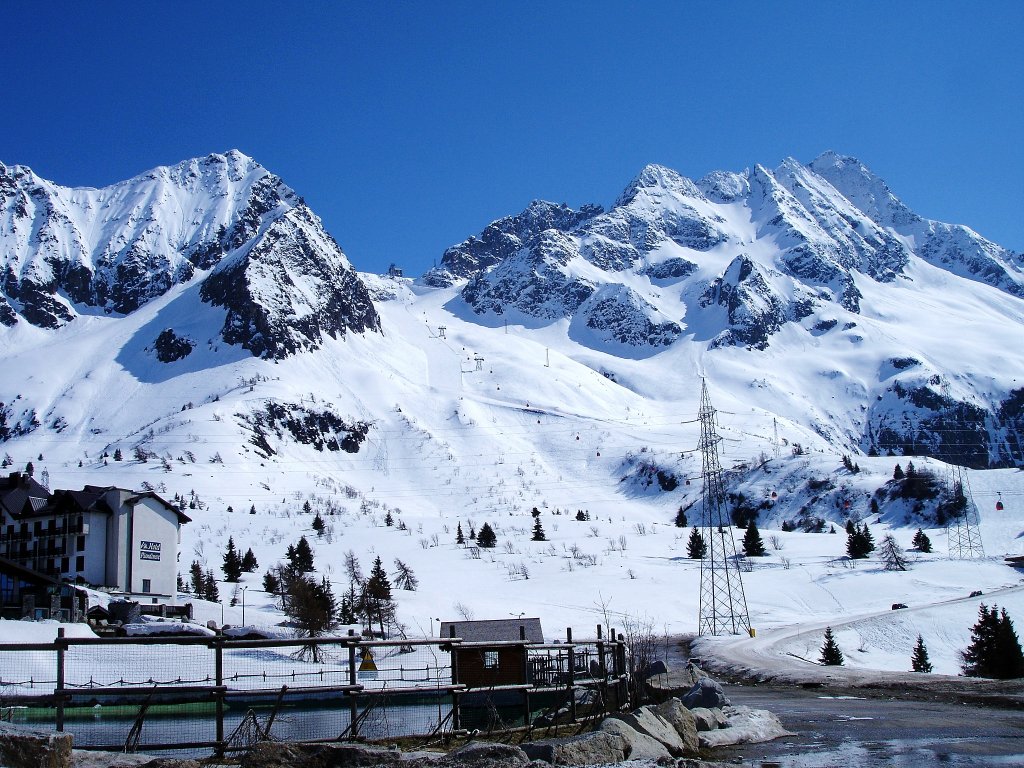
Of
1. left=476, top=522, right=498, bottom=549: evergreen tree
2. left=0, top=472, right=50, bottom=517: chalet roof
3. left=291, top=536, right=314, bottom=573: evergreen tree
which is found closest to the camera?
left=0, top=472, right=50, bottom=517: chalet roof

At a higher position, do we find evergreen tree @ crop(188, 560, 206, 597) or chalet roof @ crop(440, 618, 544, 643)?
evergreen tree @ crop(188, 560, 206, 597)

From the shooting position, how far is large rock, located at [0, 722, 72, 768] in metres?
13.1

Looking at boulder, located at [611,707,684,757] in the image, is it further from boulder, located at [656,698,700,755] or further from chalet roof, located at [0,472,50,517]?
chalet roof, located at [0,472,50,517]

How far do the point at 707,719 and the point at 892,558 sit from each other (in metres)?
77.8

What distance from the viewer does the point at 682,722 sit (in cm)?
2077

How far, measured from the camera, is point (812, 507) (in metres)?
152

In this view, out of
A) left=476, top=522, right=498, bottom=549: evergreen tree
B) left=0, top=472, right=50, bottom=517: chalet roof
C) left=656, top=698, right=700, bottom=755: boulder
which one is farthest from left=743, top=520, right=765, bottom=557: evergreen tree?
left=656, top=698, right=700, bottom=755: boulder

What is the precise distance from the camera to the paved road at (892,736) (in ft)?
61.5

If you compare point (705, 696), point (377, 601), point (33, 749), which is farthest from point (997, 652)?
point (33, 749)

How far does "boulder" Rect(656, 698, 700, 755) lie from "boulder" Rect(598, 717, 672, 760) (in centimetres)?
221

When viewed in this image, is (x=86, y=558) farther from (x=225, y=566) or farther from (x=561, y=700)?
(x=561, y=700)

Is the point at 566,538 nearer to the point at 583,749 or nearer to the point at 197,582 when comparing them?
the point at 197,582

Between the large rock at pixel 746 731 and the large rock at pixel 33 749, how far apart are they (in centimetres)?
1317

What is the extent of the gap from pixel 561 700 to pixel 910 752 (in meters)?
7.24
